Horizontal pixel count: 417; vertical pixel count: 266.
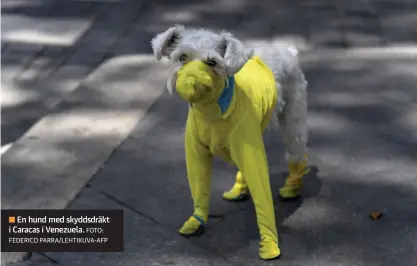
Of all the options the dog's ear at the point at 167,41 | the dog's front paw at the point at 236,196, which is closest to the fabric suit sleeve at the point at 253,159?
the dog's ear at the point at 167,41

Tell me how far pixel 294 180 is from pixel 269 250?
752 mm

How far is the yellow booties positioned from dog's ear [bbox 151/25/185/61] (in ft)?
4.21

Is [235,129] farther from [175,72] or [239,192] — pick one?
[239,192]

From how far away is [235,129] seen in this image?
12.4ft

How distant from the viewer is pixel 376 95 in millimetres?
6219

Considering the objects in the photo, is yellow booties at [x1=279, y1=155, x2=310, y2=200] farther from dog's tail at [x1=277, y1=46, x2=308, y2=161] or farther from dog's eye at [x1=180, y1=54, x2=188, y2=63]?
dog's eye at [x1=180, y1=54, x2=188, y2=63]

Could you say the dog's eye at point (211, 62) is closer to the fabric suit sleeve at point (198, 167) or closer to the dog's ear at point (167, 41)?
the dog's ear at point (167, 41)

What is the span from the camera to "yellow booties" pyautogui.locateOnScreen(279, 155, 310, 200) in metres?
4.59

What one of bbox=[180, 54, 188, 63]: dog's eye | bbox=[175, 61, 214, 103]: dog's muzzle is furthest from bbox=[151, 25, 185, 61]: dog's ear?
bbox=[175, 61, 214, 103]: dog's muzzle

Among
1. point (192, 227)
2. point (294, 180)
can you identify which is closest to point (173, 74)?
point (192, 227)

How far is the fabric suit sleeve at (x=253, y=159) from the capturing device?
3807 mm

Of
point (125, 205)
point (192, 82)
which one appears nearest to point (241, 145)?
point (192, 82)

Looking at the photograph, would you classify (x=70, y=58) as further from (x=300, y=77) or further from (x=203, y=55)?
(x=203, y=55)

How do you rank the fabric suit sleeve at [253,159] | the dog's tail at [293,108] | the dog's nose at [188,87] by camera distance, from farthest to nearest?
the dog's tail at [293,108]
the fabric suit sleeve at [253,159]
the dog's nose at [188,87]
